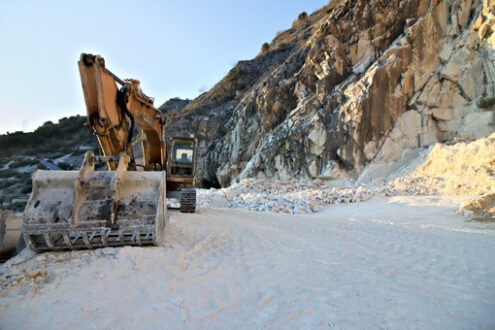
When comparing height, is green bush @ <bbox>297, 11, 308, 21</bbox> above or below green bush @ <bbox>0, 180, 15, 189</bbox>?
above

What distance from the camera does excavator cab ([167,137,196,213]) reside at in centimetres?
831

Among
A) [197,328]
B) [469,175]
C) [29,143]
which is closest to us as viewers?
[197,328]

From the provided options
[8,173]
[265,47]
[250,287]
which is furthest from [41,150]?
[250,287]

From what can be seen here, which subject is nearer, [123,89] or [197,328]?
[197,328]

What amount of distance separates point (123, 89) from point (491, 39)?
15.2 meters

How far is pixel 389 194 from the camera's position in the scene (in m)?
11.7

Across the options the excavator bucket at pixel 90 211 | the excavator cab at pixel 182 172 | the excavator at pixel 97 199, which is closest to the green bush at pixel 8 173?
the excavator cab at pixel 182 172

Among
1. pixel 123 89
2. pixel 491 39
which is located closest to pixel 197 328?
pixel 123 89

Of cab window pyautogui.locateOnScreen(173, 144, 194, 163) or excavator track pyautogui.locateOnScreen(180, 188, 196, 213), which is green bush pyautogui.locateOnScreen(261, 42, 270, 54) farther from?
excavator track pyautogui.locateOnScreen(180, 188, 196, 213)

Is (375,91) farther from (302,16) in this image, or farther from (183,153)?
(302,16)

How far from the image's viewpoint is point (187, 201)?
8305 millimetres

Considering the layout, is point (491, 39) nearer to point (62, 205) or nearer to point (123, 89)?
point (123, 89)

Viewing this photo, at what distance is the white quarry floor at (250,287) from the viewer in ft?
7.67

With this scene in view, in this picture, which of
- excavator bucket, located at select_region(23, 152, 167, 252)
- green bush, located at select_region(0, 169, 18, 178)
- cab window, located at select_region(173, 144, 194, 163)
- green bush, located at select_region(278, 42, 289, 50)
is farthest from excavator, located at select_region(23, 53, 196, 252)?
green bush, located at select_region(0, 169, 18, 178)
